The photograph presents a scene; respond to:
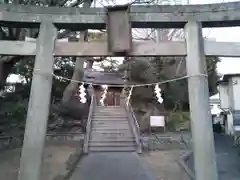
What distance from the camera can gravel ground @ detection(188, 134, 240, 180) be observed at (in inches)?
381

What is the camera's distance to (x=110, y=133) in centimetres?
1719

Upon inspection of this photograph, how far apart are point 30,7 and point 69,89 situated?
625 inches

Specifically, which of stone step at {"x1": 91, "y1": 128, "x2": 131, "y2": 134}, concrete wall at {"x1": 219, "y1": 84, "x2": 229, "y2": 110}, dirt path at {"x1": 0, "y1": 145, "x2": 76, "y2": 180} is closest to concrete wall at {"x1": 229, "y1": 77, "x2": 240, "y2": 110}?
concrete wall at {"x1": 219, "y1": 84, "x2": 229, "y2": 110}

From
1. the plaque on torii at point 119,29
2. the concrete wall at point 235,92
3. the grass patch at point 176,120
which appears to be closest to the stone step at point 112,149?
the grass patch at point 176,120

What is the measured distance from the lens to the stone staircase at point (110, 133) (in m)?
15.3

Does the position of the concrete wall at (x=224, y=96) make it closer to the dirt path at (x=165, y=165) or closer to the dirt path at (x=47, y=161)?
the dirt path at (x=165, y=165)

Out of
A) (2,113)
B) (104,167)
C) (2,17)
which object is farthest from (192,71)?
(2,113)

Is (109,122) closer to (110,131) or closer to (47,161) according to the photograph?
(110,131)

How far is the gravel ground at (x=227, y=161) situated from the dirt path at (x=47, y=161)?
5128mm

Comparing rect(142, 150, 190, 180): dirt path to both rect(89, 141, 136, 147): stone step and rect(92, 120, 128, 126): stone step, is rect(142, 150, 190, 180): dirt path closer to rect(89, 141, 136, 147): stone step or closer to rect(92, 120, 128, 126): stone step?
rect(89, 141, 136, 147): stone step

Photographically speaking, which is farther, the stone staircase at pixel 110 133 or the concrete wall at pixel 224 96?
the concrete wall at pixel 224 96

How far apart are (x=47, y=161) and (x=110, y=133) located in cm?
596

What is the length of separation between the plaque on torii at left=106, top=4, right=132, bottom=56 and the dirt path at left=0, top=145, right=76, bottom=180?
5.29 m

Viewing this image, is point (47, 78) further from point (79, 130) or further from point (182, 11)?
point (79, 130)
